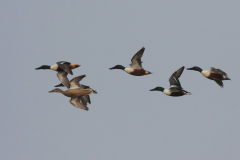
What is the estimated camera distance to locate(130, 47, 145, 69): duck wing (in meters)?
18.9

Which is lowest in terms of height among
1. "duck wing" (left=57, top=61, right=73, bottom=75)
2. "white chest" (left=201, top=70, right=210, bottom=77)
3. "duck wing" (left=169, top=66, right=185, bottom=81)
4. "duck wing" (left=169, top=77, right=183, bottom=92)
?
"duck wing" (left=169, top=77, right=183, bottom=92)

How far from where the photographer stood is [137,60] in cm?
1916

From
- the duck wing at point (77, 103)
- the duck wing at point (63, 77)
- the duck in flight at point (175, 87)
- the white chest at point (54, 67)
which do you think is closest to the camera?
the duck wing at point (77, 103)

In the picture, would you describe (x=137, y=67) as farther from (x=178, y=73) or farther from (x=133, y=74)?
(x=178, y=73)

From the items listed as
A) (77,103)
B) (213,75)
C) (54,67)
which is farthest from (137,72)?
(77,103)

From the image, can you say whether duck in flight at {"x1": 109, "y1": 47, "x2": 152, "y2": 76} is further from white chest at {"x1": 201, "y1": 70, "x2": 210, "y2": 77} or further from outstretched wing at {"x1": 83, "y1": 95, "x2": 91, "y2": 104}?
white chest at {"x1": 201, "y1": 70, "x2": 210, "y2": 77}

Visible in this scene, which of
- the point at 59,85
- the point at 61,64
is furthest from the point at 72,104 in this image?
the point at 59,85

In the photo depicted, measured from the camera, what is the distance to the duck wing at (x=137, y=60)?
18920mm

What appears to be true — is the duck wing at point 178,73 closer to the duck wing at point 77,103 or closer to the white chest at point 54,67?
the duck wing at point 77,103

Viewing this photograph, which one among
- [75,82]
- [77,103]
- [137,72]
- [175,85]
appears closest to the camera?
[77,103]

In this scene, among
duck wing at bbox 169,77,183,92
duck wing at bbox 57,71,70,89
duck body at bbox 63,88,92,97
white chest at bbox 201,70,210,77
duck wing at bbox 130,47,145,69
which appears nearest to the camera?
duck body at bbox 63,88,92,97

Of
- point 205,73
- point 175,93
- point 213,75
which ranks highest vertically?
point 205,73

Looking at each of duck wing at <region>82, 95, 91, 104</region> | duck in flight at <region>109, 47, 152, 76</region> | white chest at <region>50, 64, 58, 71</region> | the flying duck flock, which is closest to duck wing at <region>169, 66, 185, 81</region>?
the flying duck flock

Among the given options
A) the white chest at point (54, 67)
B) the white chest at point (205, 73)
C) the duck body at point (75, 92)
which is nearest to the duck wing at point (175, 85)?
the white chest at point (205, 73)
